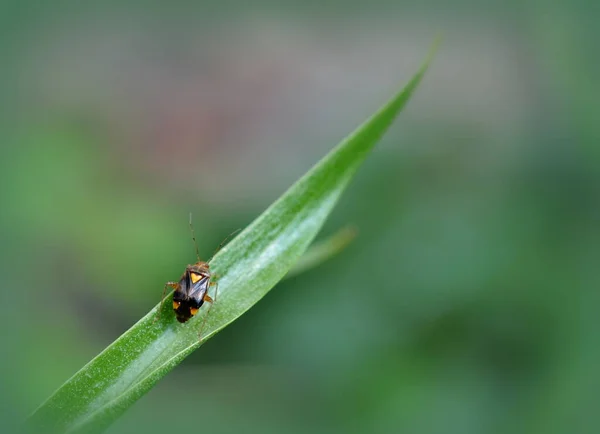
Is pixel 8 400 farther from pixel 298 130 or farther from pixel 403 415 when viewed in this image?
pixel 298 130

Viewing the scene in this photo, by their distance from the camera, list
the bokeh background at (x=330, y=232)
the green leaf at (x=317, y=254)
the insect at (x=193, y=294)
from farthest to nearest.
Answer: the bokeh background at (x=330, y=232), the green leaf at (x=317, y=254), the insect at (x=193, y=294)

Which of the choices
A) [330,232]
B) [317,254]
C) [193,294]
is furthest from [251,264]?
[330,232]

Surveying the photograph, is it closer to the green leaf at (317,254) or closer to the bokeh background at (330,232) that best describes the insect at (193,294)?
the green leaf at (317,254)

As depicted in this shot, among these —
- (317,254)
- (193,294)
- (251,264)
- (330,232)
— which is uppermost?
(251,264)

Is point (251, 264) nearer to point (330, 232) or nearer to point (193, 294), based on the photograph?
point (193, 294)

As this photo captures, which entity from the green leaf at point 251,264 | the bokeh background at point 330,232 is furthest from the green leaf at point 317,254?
the bokeh background at point 330,232

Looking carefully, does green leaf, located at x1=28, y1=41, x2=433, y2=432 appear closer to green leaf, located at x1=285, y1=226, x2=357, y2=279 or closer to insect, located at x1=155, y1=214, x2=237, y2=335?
insect, located at x1=155, y1=214, x2=237, y2=335

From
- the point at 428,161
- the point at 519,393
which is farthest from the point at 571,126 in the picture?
the point at 519,393
